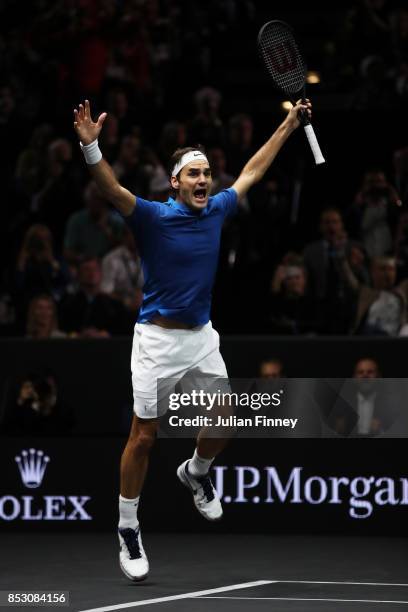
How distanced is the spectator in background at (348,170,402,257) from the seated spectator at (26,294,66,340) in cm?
293

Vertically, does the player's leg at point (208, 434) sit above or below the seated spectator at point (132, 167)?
below

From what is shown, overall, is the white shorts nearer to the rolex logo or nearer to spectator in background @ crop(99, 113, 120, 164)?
the rolex logo

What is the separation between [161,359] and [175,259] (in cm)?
54

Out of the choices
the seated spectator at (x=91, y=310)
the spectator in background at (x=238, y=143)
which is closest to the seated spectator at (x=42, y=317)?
the seated spectator at (x=91, y=310)

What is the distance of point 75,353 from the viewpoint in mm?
10336

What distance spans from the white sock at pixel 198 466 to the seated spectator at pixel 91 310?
3.58 m

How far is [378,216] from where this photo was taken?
12.3m

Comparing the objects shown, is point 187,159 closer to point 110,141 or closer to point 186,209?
point 186,209

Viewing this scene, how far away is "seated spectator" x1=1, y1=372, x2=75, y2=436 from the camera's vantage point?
10.1m

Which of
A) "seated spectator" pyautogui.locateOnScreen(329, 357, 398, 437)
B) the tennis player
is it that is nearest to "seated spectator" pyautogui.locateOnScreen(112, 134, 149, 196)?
"seated spectator" pyautogui.locateOnScreen(329, 357, 398, 437)

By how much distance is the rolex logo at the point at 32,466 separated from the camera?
997 cm

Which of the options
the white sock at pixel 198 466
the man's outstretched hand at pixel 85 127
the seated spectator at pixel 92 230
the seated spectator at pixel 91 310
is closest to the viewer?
the man's outstretched hand at pixel 85 127

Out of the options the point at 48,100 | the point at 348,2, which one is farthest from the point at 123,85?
the point at 348,2

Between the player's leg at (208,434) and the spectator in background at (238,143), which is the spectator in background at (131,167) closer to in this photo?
the spectator in background at (238,143)
